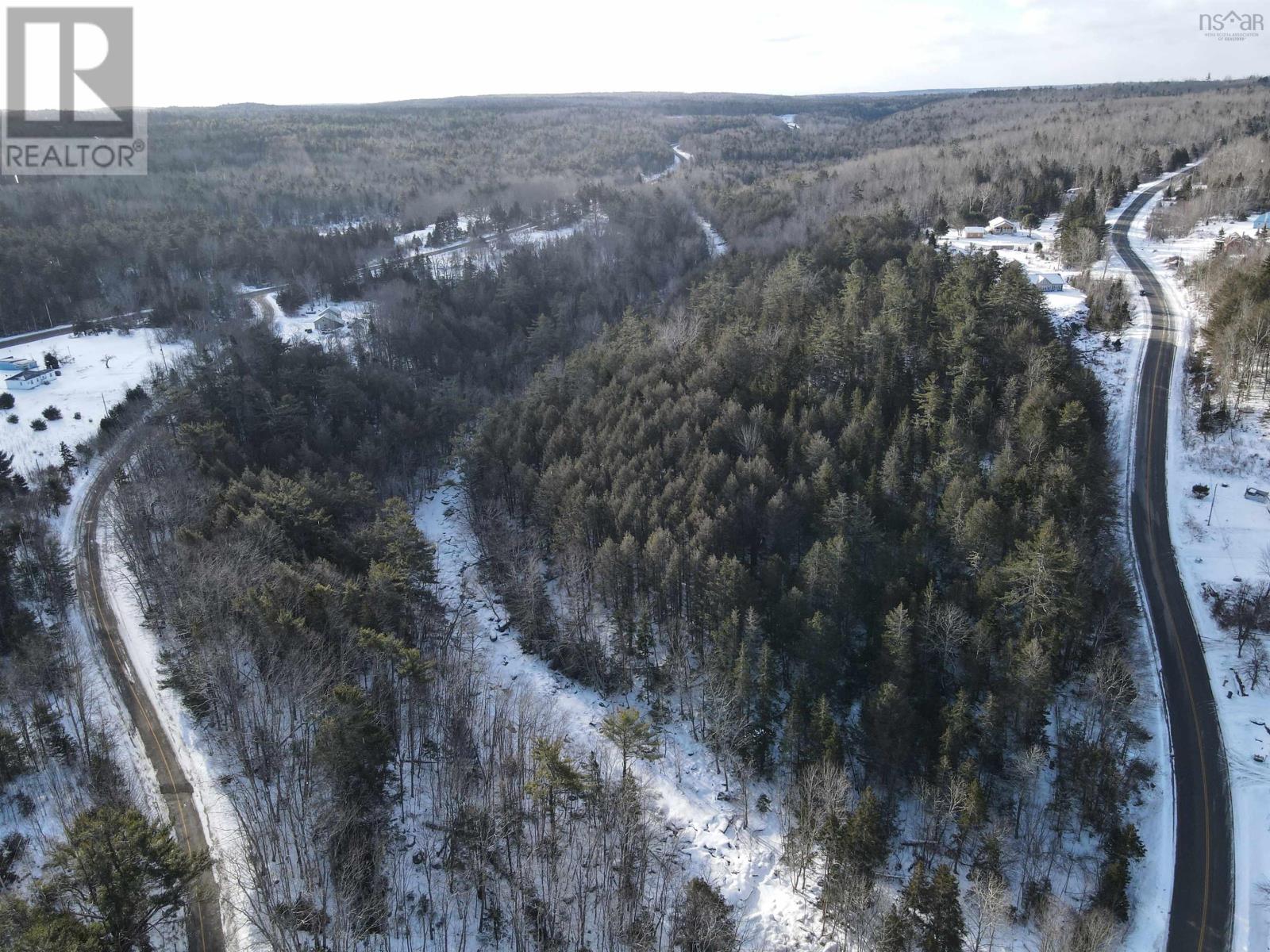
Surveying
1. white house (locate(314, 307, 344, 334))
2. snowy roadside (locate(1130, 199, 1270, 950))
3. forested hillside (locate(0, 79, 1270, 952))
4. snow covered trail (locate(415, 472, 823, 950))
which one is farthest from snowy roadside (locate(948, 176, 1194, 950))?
white house (locate(314, 307, 344, 334))

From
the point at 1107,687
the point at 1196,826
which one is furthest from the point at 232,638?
the point at 1196,826

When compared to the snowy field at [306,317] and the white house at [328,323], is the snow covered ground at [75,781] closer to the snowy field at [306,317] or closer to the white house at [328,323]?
the snowy field at [306,317]

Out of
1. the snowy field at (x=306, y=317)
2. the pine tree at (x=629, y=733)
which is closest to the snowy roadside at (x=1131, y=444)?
the pine tree at (x=629, y=733)

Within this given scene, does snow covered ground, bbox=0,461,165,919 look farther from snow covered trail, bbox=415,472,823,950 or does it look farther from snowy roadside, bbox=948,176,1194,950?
snowy roadside, bbox=948,176,1194,950

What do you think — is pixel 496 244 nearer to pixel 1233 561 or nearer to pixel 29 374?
pixel 29 374

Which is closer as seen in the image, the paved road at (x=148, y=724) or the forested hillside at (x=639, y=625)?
the paved road at (x=148, y=724)
